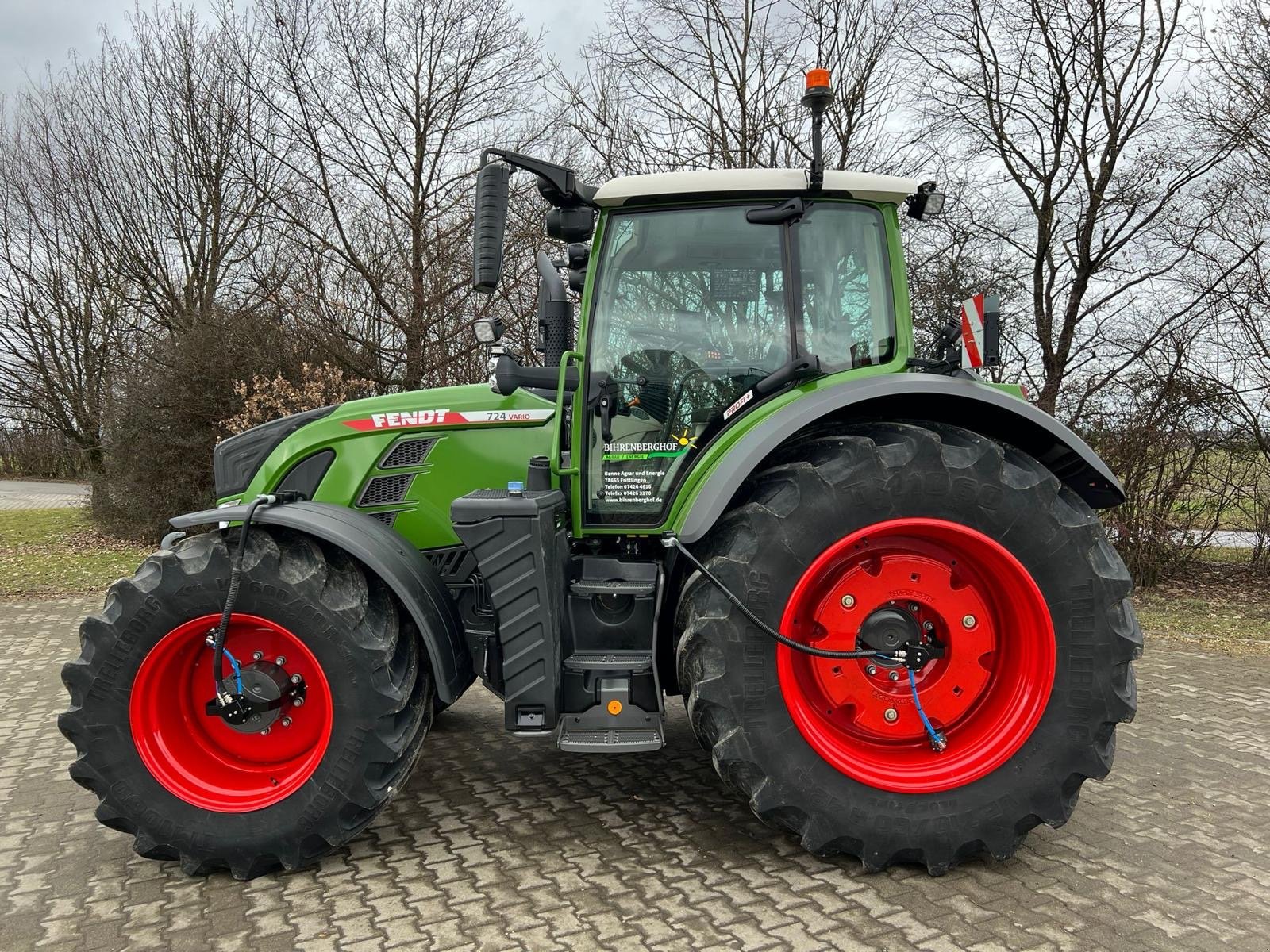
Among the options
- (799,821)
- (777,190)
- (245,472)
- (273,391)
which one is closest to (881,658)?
(799,821)

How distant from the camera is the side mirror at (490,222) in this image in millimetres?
2924

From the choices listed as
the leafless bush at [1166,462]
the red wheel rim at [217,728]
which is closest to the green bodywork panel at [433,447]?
the red wheel rim at [217,728]

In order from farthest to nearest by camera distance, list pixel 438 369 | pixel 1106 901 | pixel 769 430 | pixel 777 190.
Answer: pixel 438 369
pixel 777 190
pixel 769 430
pixel 1106 901

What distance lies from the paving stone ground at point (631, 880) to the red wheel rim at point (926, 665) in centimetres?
40

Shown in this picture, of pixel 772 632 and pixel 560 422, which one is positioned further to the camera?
pixel 560 422

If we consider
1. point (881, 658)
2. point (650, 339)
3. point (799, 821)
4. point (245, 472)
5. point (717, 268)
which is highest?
point (717, 268)

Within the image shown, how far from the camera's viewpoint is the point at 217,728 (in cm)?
316

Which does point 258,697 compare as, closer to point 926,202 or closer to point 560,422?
point 560,422

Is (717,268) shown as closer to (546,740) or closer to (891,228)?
(891,228)

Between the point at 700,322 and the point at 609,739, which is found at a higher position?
the point at 700,322

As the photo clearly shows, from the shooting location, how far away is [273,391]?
1150 cm

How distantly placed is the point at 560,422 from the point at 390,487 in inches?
33.9

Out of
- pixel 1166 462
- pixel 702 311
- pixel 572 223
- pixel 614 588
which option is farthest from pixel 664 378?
pixel 1166 462

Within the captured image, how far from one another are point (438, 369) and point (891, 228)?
999cm
